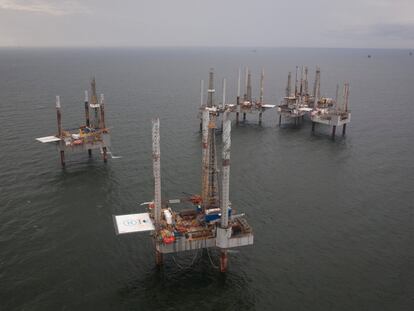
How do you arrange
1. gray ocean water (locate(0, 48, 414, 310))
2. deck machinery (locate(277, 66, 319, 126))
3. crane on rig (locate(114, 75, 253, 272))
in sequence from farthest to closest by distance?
1. deck machinery (locate(277, 66, 319, 126))
2. gray ocean water (locate(0, 48, 414, 310))
3. crane on rig (locate(114, 75, 253, 272))

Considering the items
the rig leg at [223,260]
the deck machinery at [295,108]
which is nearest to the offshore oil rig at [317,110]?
the deck machinery at [295,108]

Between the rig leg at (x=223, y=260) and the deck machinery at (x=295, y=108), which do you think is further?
the deck machinery at (x=295, y=108)

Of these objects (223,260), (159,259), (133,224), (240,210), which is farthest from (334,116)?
(133,224)

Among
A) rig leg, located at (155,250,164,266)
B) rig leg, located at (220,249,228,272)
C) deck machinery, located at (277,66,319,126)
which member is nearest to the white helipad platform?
rig leg, located at (155,250,164,266)

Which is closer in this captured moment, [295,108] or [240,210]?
[240,210]

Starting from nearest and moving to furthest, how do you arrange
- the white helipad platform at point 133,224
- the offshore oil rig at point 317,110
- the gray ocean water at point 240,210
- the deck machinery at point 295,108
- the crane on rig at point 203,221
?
the crane on rig at point 203,221, the gray ocean water at point 240,210, the white helipad platform at point 133,224, the offshore oil rig at point 317,110, the deck machinery at point 295,108

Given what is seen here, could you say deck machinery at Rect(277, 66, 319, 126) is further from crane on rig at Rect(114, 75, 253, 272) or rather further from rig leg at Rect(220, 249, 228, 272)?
rig leg at Rect(220, 249, 228, 272)

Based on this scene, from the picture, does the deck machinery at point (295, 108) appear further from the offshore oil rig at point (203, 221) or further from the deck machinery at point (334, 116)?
the offshore oil rig at point (203, 221)

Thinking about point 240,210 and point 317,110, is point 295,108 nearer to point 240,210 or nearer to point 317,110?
point 317,110

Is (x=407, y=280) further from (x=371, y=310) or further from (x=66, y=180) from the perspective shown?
(x=66, y=180)
